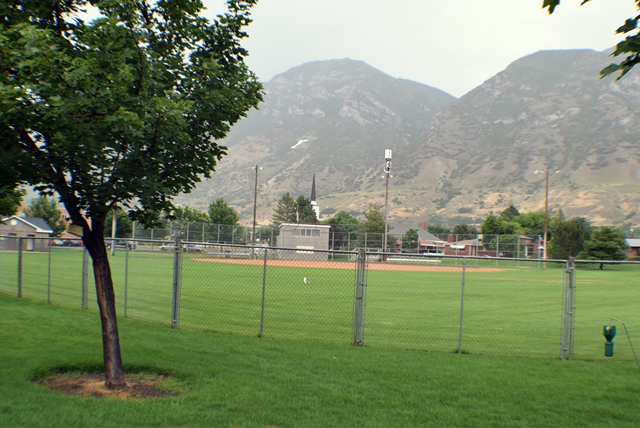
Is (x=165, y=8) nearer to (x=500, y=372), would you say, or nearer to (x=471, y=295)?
(x=500, y=372)

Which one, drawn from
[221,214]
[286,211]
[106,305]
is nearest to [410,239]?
[221,214]

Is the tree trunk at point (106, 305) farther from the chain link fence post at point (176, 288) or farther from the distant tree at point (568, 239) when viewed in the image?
the distant tree at point (568, 239)

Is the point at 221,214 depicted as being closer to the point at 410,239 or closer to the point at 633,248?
the point at 410,239

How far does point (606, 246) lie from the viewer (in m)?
46.7

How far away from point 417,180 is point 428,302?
18032 cm

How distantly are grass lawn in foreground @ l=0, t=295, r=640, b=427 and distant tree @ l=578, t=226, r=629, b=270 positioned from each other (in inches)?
1632

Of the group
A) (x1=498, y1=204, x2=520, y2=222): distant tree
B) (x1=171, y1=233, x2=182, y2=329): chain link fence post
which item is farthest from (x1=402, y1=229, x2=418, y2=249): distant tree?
(x1=171, y1=233, x2=182, y2=329): chain link fence post

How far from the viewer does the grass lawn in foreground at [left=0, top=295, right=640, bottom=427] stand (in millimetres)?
5961

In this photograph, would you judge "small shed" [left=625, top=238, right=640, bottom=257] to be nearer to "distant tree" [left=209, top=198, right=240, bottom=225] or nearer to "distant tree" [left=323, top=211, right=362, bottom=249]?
"distant tree" [left=323, top=211, right=362, bottom=249]

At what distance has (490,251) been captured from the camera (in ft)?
182

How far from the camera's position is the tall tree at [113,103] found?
5.46 meters

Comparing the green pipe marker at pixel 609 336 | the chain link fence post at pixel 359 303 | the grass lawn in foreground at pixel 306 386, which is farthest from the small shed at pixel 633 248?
the grass lawn in foreground at pixel 306 386

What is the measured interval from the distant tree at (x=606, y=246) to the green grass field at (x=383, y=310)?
23.6 m

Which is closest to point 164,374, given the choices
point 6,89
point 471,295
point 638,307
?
point 6,89
